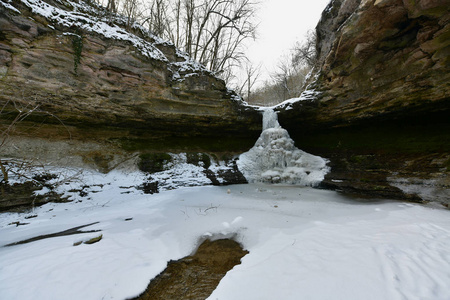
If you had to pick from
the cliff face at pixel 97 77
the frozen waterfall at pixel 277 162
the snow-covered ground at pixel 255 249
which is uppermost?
the cliff face at pixel 97 77

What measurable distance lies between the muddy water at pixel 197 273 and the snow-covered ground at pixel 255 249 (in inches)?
5.1

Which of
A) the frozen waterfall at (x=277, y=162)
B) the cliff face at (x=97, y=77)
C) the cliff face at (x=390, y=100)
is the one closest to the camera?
the cliff face at (x=390, y=100)

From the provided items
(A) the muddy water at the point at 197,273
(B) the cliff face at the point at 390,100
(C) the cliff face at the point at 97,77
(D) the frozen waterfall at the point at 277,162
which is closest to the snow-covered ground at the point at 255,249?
(A) the muddy water at the point at 197,273

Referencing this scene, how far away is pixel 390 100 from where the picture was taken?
5293 millimetres

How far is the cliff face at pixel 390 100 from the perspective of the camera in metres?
4.13

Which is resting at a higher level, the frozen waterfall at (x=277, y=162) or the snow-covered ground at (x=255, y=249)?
the frozen waterfall at (x=277, y=162)

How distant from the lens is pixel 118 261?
2.20 m

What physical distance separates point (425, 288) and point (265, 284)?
1284mm

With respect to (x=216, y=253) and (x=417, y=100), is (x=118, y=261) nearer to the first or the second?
(x=216, y=253)

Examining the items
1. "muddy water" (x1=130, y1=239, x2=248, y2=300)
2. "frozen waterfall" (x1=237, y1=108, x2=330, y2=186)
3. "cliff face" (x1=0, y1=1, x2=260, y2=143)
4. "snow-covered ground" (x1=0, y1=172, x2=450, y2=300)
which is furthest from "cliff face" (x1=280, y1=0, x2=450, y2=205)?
"muddy water" (x1=130, y1=239, x2=248, y2=300)

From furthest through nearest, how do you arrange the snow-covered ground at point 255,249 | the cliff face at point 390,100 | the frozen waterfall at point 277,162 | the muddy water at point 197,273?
the frozen waterfall at point 277,162 < the cliff face at point 390,100 < the muddy water at point 197,273 < the snow-covered ground at point 255,249

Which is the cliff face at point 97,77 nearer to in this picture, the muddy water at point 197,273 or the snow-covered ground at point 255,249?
the snow-covered ground at point 255,249

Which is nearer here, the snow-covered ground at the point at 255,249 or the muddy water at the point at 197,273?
the snow-covered ground at the point at 255,249

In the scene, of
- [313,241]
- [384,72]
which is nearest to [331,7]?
[384,72]
